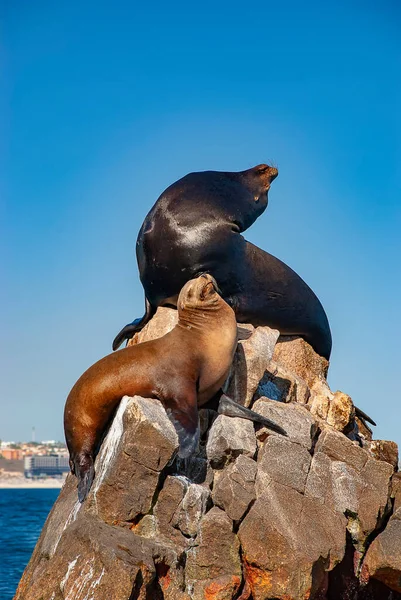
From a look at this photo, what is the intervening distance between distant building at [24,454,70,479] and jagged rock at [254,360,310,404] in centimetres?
10144

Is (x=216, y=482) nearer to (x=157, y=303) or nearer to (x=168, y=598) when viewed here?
(x=168, y=598)

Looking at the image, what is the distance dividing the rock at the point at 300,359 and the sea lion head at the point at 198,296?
197 cm

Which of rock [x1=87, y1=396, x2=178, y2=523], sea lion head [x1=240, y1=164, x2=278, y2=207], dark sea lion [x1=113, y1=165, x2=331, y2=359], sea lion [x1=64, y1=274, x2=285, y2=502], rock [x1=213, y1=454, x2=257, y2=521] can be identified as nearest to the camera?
rock [x1=87, y1=396, x2=178, y2=523]

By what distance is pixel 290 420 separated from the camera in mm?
9562

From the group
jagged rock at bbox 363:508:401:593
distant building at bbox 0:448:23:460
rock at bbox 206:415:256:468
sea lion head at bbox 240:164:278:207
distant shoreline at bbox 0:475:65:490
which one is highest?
sea lion head at bbox 240:164:278:207

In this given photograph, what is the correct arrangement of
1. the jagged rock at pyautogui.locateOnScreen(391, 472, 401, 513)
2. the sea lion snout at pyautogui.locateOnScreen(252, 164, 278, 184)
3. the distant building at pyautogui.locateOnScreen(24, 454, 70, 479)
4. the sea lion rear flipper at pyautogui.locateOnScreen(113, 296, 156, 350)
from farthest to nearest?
1. the distant building at pyautogui.locateOnScreen(24, 454, 70, 479)
2. the sea lion snout at pyautogui.locateOnScreen(252, 164, 278, 184)
3. the sea lion rear flipper at pyautogui.locateOnScreen(113, 296, 156, 350)
4. the jagged rock at pyautogui.locateOnScreen(391, 472, 401, 513)

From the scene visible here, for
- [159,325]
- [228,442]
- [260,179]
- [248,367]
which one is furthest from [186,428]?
[260,179]

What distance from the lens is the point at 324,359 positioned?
12.0m

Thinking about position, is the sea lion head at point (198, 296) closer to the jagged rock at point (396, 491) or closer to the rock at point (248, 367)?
the rock at point (248, 367)

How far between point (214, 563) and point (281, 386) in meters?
2.92

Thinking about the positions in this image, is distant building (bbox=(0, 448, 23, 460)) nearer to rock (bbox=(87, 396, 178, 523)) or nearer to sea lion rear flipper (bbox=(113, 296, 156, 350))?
sea lion rear flipper (bbox=(113, 296, 156, 350))

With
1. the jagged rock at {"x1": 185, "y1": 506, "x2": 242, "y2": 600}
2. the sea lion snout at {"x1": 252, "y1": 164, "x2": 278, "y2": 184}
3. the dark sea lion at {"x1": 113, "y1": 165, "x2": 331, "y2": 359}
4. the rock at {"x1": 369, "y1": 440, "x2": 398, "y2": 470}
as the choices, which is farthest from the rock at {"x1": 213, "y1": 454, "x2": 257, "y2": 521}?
the sea lion snout at {"x1": 252, "y1": 164, "x2": 278, "y2": 184}

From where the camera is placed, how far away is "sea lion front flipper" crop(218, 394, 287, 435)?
30.3 feet

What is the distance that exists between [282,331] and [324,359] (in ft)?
2.32
